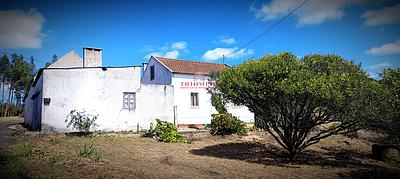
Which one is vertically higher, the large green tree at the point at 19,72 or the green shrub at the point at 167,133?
the large green tree at the point at 19,72

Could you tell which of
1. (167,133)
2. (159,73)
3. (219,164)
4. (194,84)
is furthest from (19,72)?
(219,164)

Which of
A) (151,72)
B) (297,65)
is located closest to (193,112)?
(151,72)

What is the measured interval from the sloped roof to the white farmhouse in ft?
3.38

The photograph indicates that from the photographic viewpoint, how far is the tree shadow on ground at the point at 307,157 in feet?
26.9

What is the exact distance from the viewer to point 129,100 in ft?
60.6

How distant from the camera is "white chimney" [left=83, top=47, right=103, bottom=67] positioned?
65.6 ft

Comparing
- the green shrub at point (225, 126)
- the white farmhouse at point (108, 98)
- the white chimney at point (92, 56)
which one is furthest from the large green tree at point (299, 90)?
the white chimney at point (92, 56)

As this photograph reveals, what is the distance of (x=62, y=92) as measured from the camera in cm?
1652

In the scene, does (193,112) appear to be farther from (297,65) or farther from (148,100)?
(297,65)

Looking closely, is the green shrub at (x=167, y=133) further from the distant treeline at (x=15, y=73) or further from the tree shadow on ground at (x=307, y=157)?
the distant treeline at (x=15, y=73)

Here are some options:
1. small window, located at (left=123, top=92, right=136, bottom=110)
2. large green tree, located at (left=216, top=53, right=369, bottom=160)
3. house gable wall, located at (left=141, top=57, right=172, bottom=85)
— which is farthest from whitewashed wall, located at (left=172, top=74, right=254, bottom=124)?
large green tree, located at (left=216, top=53, right=369, bottom=160)

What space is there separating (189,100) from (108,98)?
795 centimetres

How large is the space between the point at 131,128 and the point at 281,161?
37.8 feet

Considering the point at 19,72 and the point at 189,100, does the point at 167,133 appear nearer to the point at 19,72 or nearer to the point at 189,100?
the point at 189,100
